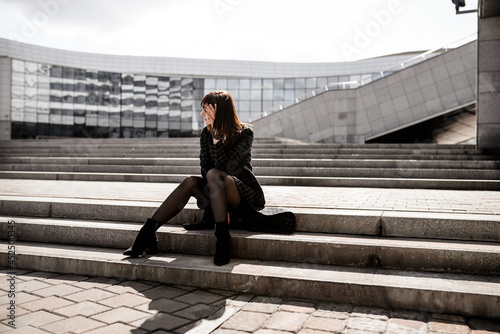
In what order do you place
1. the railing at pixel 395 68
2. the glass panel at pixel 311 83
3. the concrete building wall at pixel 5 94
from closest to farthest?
the railing at pixel 395 68 < the concrete building wall at pixel 5 94 < the glass panel at pixel 311 83

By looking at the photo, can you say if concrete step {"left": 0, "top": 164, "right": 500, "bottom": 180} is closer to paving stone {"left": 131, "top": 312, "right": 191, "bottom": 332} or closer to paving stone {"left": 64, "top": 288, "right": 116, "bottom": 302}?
paving stone {"left": 64, "top": 288, "right": 116, "bottom": 302}

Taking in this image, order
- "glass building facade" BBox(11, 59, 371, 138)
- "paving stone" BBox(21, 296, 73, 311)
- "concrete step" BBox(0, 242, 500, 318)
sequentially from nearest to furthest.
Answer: "concrete step" BBox(0, 242, 500, 318), "paving stone" BBox(21, 296, 73, 311), "glass building facade" BBox(11, 59, 371, 138)

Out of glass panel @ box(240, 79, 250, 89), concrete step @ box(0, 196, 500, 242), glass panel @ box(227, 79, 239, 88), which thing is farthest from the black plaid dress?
glass panel @ box(227, 79, 239, 88)

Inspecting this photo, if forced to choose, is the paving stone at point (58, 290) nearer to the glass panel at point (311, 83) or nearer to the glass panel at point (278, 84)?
the glass panel at point (311, 83)

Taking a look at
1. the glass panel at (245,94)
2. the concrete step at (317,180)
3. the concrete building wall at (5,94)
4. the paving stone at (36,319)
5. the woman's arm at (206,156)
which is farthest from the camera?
the glass panel at (245,94)

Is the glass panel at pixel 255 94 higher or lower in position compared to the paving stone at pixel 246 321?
higher

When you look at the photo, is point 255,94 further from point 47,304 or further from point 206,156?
point 47,304

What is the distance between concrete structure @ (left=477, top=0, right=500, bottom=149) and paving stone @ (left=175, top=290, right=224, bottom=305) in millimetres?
8201

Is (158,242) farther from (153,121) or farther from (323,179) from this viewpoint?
(153,121)

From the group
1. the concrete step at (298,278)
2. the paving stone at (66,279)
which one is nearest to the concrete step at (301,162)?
the concrete step at (298,278)

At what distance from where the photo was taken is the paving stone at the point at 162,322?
240 cm

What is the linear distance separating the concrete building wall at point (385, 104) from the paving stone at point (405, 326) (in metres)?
14.9

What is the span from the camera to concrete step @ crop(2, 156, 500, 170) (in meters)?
7.71

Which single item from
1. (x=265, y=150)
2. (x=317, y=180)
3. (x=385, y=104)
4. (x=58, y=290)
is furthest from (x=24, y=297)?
(x=385, y=104)
